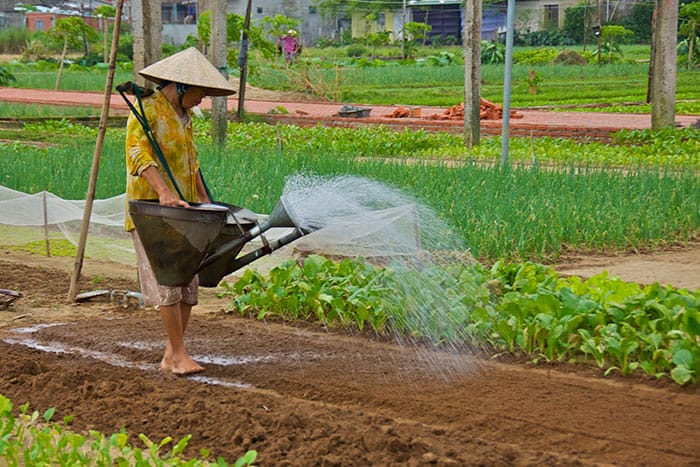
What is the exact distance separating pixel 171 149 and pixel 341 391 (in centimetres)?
129

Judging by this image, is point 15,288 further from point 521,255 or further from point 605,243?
point 605,243

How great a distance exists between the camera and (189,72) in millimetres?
4520

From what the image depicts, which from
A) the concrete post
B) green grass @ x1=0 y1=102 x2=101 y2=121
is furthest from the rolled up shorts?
green grass @ x1=0 y1=102 x2=101 y2=121

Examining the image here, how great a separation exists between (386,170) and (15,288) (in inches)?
145

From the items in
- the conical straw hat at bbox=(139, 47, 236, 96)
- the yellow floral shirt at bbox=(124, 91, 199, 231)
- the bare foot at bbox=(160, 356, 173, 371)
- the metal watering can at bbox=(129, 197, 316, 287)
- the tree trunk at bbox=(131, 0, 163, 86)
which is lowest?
the bare foot at bbox=(160, 356, 173, 371)

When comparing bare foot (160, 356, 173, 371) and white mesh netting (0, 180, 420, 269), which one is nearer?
bare foot (160, 356, 173, 371)

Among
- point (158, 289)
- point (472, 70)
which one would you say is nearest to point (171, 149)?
point (158, 289)

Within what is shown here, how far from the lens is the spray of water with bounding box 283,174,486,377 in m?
4.71

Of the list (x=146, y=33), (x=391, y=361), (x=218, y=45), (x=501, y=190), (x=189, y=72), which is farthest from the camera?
(x=218, y=45)

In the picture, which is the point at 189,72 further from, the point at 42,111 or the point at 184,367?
the point at 42,111

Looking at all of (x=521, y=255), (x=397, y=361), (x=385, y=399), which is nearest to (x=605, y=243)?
(x=521, y=255)

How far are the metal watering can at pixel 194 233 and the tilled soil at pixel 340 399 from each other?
20.7 inches

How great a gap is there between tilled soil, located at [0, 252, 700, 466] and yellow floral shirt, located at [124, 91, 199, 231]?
852 mm

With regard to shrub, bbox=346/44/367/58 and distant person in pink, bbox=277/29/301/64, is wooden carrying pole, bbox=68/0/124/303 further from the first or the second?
shrub, bbox=346/44/367/58
